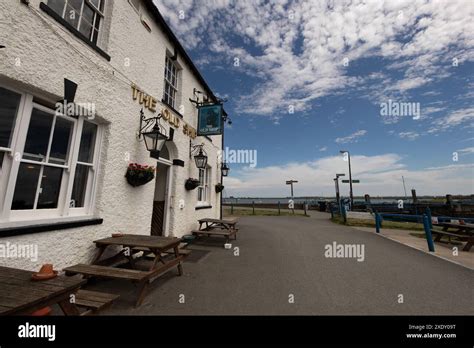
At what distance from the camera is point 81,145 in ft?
13.1

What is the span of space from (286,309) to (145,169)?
150 inches

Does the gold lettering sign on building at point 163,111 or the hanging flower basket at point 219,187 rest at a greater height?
the gold lettering sign on building at point 163,111

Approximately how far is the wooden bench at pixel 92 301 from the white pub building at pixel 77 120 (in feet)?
3.33

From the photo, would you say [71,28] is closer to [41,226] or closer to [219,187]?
[41,226]

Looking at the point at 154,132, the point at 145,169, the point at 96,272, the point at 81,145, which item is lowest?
the point at 96,272

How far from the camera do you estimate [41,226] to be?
10.1 feet

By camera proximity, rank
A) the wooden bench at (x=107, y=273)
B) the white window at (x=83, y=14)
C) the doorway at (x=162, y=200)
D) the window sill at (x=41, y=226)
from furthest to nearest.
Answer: the doorway at (x=162, y=200) → the white window at (x=83, y=14) → the wooden bench at (x=107, y=273) → the window sill at (x=41, y=226)

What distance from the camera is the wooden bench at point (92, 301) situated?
2484mm

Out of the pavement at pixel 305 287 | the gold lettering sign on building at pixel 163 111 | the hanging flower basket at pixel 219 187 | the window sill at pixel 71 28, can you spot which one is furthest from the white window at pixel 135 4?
the hanging flower basket at pixel 219 187

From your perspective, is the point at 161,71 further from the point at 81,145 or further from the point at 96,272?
the point at 96,272

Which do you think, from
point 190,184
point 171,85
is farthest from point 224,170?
point 171,85

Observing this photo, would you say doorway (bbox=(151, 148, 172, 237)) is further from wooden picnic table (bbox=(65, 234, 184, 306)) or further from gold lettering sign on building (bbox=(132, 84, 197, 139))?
wooden picnic table (bbox=(65, 234, 184, 306))

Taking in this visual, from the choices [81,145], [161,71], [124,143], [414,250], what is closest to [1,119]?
[81,145]

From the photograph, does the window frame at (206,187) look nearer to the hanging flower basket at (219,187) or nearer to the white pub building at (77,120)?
the hanging flower basket at (219,187)
